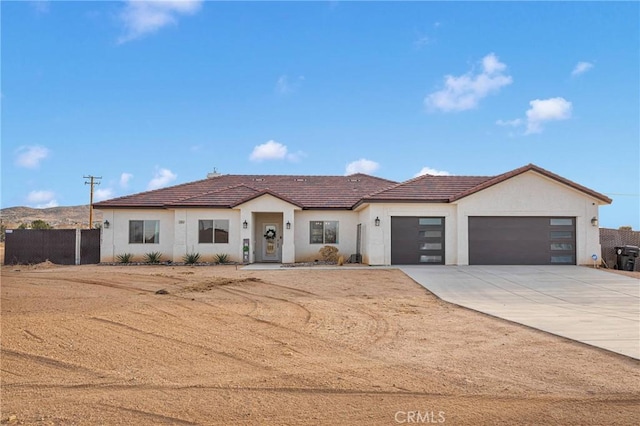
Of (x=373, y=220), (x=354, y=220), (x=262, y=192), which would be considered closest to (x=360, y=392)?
(x=373, y=220)

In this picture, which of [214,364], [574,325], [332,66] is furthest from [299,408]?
[332,66]

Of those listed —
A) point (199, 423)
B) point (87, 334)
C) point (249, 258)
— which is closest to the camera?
point (199, 423)

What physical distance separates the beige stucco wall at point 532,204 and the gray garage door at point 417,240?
1.00 metres

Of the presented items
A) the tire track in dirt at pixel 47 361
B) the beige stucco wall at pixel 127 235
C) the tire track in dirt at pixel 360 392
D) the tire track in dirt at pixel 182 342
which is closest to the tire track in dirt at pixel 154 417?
the tire track in dirt at pixel 360 392

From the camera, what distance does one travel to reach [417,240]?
21.4 m

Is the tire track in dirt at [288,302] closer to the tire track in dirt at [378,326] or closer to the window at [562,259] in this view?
the tire track in dirt at [378,326]

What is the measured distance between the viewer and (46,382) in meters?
5.19

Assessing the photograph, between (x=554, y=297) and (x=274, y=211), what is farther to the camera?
(x=274, y=211)

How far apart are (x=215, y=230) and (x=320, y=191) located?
662cm

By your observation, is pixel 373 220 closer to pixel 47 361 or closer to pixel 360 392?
pixel 360 392

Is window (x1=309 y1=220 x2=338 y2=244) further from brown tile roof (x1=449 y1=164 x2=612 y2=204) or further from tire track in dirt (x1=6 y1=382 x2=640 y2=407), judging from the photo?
tire track in dirt (x1=6 y1=382 x2=640 y2=407)

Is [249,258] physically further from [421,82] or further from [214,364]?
[214,364]

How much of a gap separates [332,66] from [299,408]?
19084 millimetres

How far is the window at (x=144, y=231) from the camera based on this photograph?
79.5 feet
